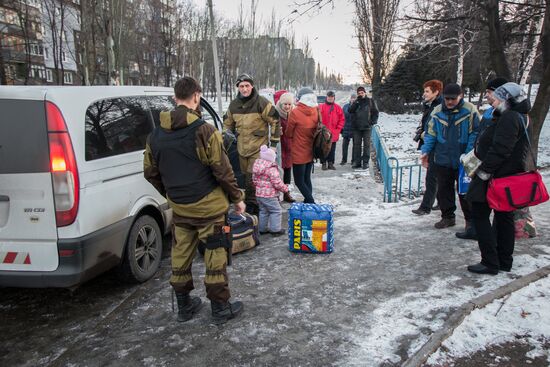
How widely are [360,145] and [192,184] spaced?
304 inches

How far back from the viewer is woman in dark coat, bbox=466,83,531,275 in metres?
3.78

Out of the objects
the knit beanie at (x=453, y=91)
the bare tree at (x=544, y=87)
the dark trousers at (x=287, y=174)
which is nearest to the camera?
the knit beanie at (x=453, y=91)

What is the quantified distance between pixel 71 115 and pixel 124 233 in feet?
3.73

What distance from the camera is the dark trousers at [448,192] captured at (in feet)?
17.7

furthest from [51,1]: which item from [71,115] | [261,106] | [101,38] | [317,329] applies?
[317,329]

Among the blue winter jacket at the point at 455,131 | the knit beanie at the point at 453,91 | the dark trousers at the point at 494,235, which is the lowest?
the dark trousers at the point at 494,235

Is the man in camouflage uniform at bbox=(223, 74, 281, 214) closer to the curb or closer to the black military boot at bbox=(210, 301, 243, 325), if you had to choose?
the black military boot at bbox=(210, 301, 243, 325)

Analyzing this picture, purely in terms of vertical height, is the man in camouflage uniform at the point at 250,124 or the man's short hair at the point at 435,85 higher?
the man's short hair at the point at 435,85

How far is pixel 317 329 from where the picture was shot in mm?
3223

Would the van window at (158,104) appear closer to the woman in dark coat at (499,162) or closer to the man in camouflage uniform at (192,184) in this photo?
the man in camouflage uniform at (192,184)

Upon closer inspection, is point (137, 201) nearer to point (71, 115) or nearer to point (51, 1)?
point (71, 115)

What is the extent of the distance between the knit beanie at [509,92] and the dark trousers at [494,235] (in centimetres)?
104

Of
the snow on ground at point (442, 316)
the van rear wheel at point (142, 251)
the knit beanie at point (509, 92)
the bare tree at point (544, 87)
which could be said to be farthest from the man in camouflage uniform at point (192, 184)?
the bare tree at point (544, 87)

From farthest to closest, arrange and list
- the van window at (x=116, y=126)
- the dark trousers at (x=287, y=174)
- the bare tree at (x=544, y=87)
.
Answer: the dark trousers at (x=287, y=174) < the bare tree at (x=544, y=87) < the van window at (x=116, y=126)
